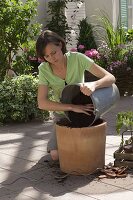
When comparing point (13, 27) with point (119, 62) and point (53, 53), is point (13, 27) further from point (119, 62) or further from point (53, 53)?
point (53, 53)

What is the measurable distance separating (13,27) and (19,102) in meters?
1.44

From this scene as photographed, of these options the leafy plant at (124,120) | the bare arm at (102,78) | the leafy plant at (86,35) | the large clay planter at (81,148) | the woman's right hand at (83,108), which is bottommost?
the large clay planter at (81,148)

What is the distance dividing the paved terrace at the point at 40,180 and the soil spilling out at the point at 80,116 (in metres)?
0.51

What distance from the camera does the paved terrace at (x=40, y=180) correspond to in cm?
387

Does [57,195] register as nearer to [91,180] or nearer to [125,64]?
[91,180]

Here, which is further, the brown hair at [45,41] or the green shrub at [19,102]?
the green shrub at [19,102]

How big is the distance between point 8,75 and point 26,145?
242 cm

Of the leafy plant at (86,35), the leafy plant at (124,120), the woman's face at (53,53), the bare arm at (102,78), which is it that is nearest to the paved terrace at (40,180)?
the leafy plant at (124,120)

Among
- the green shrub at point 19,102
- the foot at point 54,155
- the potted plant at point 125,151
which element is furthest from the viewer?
the green shrub at point 19,102

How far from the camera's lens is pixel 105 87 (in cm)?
426

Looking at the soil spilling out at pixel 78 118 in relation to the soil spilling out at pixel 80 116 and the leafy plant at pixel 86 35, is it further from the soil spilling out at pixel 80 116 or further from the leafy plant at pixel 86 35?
the leafy plant at pixel 86 35

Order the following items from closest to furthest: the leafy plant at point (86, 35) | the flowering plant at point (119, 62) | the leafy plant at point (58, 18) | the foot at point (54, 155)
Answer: the foot at point (54, 155) < the flowering plant at point (119, 62) < the leafy plant at point (58, 18) < the leafy plant at point (86, 35)

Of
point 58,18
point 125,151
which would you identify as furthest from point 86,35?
point 125,151

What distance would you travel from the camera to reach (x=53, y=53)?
4238 millimetres
